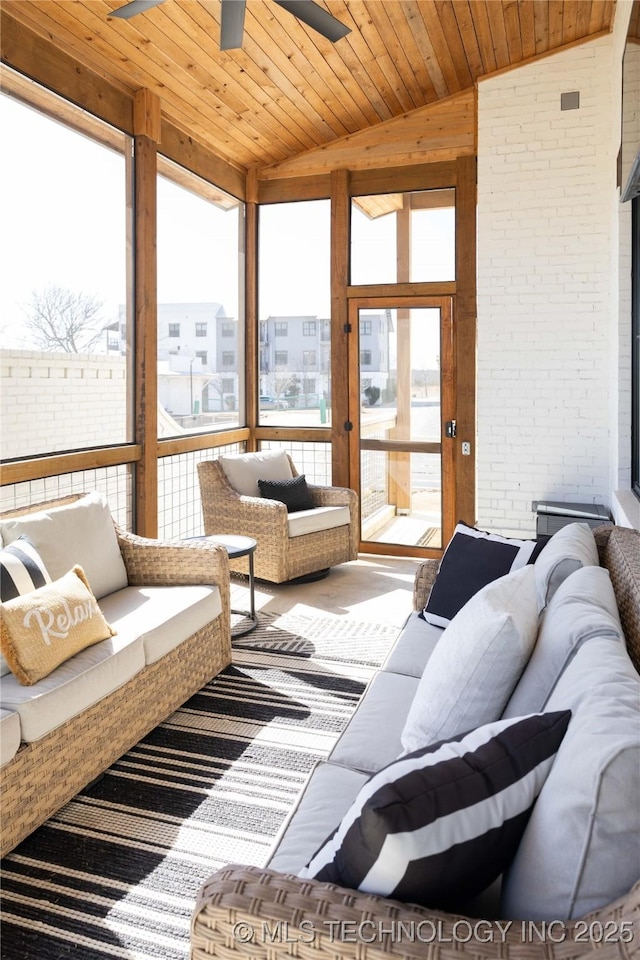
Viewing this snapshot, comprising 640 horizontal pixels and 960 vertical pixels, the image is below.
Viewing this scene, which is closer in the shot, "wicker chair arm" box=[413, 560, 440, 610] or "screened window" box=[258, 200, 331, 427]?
"wicker chair arm" box=[413, 560, 440, 610]

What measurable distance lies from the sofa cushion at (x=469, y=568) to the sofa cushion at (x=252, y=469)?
2567 mm

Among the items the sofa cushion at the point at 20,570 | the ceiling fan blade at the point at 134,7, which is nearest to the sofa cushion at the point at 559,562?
the sofa cushion at the point at 20,570

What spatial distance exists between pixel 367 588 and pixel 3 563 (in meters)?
2.84

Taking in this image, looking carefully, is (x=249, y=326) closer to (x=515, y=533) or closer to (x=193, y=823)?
A: (x=515, y=533)

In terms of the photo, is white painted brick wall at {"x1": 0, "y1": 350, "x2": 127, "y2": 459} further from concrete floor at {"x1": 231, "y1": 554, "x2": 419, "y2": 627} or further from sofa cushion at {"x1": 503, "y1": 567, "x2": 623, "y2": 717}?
sofa cushion at {"x1": 503, "y1": 567, "x2": 623, "y2": 717}

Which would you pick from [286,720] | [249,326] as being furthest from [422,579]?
[249,326]

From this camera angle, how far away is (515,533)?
509 cm

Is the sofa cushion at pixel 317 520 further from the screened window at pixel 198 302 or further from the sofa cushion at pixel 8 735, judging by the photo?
Result: the sofa cushion at pixel 8 735

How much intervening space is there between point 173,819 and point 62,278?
9.35ft

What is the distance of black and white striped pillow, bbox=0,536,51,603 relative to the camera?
2391mm

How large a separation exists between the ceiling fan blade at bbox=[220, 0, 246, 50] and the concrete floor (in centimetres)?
300

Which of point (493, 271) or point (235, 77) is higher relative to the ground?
point (235, 77)

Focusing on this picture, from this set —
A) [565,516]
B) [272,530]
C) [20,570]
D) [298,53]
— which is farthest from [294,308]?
[20,570]

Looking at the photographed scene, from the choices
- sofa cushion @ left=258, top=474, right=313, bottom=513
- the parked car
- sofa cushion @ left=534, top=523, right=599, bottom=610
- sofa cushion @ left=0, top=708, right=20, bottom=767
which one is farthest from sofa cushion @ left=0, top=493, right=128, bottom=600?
the parked car
